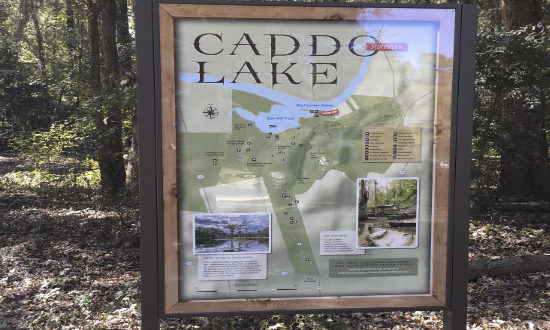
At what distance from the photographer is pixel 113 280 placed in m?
6.32

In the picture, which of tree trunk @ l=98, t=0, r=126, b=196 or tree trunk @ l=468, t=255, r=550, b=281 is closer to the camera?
tree trunk @ l=468, t=255, r=550, b=281

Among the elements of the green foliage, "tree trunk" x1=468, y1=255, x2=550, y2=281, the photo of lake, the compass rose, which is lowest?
"tree trunk" x1=468, y1=255, x2=550, y2=281

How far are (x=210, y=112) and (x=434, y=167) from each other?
5.02ft

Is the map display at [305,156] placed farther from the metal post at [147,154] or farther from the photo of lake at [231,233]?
the metal post at [147,154]

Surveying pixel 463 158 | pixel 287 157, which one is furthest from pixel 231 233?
pixel 463 158

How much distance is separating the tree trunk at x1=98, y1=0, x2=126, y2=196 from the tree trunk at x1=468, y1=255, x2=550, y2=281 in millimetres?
6869

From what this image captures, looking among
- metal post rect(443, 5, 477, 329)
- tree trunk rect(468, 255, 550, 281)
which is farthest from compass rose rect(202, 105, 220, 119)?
tree trunk rect(468, 255, 550, 281)

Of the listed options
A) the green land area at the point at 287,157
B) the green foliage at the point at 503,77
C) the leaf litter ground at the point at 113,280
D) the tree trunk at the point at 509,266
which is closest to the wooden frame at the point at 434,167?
the green land area at the point at 287,157

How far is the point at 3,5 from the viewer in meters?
15.2

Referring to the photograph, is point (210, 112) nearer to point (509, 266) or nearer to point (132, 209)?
point (509, 266)

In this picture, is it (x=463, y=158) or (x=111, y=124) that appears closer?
(x=463, y=158)

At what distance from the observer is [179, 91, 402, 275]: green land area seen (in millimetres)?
2789

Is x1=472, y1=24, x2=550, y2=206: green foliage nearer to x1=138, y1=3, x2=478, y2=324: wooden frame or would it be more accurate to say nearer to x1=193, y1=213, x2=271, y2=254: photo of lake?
x1=138, y1=3, x2=478, y2=324: wooden frame

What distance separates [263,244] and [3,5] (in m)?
16.7
